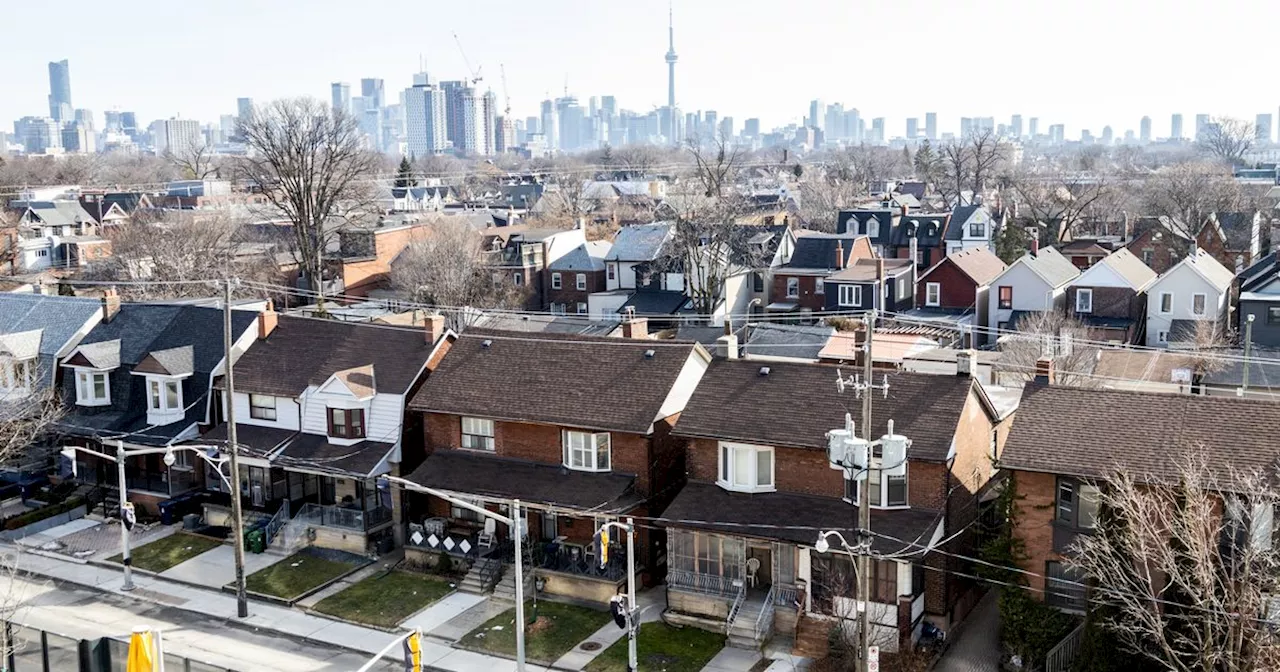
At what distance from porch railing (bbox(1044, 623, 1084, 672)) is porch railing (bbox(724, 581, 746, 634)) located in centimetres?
838

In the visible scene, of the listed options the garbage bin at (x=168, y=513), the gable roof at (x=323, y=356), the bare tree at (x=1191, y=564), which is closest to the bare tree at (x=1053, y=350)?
the bare tree at (x=1191, y=564)

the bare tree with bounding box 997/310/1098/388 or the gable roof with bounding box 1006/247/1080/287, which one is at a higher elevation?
the gable roof with bounding box 1006/247/1080/287

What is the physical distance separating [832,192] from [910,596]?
120 meters

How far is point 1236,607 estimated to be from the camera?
81.3 ft

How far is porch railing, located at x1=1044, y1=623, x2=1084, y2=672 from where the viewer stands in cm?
2948

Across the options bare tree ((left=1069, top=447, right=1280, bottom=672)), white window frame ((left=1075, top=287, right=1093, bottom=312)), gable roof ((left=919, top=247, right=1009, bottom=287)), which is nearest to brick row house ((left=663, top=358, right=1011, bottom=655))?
bare tree ((left=1069, top=447, right=1280, bottom=672))

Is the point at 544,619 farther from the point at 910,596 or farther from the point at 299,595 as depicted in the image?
the point at 910,596

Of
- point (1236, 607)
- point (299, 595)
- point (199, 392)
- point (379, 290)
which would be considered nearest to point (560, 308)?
point (379, 290)

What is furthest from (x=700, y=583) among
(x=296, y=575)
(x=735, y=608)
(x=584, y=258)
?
(x=584, y=258)

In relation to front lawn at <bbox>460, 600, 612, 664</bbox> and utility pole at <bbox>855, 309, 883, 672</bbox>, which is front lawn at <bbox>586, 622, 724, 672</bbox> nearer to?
front lawn at <bbox>460, 600, 612, 664</bbox>

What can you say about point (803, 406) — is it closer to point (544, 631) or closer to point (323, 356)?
point (544, 631)

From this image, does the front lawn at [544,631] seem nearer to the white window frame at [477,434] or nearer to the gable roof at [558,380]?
the gable roof at [558,380]

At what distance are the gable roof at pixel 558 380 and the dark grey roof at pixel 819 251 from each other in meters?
40.9

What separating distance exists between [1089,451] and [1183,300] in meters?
41.2
